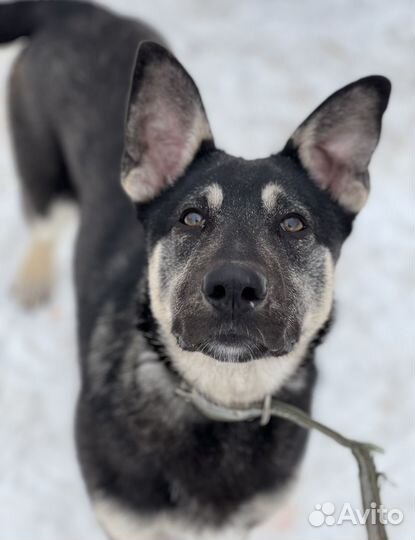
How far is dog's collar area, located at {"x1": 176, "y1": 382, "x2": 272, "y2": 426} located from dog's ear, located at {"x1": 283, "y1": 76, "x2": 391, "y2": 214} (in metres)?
0.92

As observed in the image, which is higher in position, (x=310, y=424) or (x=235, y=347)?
(x=235, y=347)

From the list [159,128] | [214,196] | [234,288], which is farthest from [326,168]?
[234,288]

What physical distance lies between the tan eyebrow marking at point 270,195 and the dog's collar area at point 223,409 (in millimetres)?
812

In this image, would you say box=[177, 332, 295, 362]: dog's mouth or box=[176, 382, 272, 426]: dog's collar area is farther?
box=[176, 382, 272, 426]: dog's collar area

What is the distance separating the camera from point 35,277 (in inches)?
202

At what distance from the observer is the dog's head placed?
250cm

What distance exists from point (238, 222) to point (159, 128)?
0.73 metres

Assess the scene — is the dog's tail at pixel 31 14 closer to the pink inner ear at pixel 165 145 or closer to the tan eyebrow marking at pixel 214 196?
the pink inner ear at pixel 165 145

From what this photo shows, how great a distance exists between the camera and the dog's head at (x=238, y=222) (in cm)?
250

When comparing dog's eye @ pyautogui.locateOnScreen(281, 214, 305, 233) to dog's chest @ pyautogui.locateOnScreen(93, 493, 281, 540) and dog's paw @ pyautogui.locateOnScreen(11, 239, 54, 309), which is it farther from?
dog's paw @ pyautogui.locateOnScreen(11, 239, 54, 309)

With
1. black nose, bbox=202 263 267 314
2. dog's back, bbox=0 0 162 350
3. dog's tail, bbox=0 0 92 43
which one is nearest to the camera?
black nose, bbox=202 263 267 314

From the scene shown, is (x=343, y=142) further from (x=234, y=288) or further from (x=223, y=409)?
(x=223, y=409)

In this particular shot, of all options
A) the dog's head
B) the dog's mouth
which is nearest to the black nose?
the dog's head

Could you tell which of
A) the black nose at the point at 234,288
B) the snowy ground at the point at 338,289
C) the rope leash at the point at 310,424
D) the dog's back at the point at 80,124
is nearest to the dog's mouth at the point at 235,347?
the black nose at the point at 234,288
